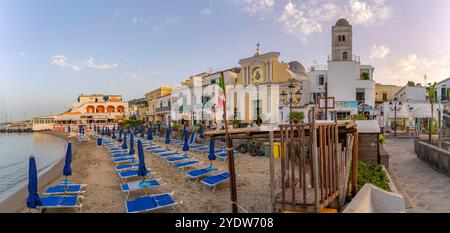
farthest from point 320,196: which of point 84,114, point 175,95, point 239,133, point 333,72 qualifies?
point 84,114

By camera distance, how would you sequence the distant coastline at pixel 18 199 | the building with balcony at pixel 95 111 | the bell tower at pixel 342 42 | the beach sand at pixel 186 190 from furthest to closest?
the building with balcony at pixel 95 111 → the bell tower at pixel 342 42 → the distant coastline at pixel 18 199 → the beach sand at pixel 186 190

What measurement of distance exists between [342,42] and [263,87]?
13.0m

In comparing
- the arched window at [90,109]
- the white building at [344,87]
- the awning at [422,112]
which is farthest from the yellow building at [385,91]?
the arched window at [90,109]

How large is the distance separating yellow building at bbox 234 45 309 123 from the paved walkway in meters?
17.9

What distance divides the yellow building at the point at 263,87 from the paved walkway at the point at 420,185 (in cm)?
1791

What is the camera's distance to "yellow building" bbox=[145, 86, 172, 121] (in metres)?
57.6

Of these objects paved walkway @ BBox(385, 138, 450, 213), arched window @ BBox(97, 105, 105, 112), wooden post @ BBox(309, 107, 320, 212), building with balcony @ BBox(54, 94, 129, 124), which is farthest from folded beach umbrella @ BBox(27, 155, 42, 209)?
arched window @ BBox(97, 105, 105, 112)

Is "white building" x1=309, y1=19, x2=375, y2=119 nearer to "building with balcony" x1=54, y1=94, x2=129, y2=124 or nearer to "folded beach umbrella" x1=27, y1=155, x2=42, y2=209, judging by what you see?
"folded beach umbrella" x1=27, y1=155, x2=42, y2=209

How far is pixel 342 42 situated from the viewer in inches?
1455

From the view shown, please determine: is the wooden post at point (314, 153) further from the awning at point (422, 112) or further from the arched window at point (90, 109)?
the arched window at point (90, 109)

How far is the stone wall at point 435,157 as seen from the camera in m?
10.5

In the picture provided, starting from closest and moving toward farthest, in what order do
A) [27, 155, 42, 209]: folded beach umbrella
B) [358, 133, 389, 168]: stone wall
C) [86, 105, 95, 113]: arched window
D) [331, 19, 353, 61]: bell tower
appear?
[27, 155, 42, 209]: folded beach umbrella → [358, 133, 389, 168]: stone wall → [331, 19, 353, 61]: bell tower → [86, 105, 95, 113]: arched window
